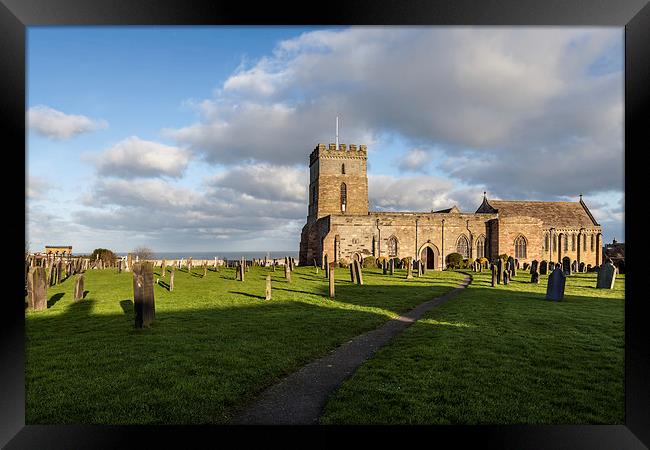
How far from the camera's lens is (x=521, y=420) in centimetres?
437

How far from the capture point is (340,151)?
131 feet

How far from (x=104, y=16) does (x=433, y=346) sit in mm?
6803

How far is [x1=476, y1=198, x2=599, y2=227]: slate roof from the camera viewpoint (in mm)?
41125

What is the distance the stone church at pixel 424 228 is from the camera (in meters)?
35.6

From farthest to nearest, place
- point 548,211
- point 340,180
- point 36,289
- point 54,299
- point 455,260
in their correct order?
point 548,211
point 340,180
point 455,260
point 54,299
point 36,289

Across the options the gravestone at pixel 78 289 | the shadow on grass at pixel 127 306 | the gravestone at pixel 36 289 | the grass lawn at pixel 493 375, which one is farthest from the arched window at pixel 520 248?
the gravestone at pixel 36 289

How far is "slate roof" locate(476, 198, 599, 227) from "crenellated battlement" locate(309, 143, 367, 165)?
13895mm

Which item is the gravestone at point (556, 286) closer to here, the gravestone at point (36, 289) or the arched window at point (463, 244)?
the gravestone at point (36, 289)

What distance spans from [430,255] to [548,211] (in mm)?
14540

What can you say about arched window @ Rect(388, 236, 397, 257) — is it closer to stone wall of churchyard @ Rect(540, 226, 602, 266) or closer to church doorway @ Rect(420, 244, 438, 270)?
church doorway @ Rect(420, 244, 438, 270)

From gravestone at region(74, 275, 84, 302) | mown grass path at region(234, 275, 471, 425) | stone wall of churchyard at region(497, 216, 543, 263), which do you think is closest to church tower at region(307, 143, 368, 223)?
stone wall of churchyard at region(497, 216, 543, 263)

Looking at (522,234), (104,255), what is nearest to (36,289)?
(104,255)

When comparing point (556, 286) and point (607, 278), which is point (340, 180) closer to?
point (607, 278)

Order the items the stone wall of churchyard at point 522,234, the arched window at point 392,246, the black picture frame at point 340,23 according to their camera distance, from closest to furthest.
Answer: the black picture frame at point 340,23 < the arched window at point 392,246 < the stone wall of churchyard at point 522,234
